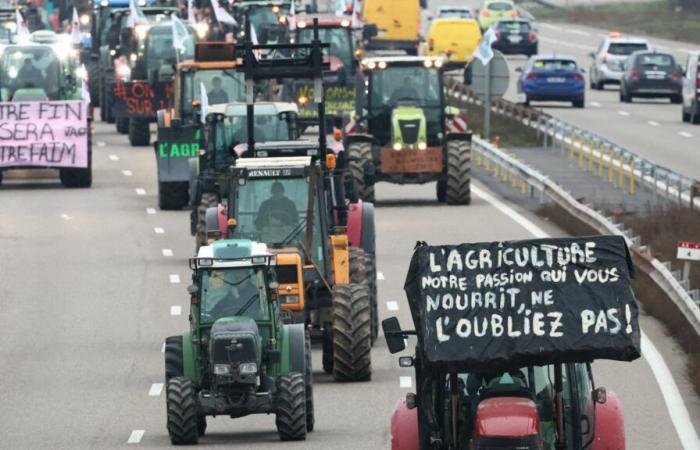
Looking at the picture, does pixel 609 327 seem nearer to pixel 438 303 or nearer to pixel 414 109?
pixel 438 303

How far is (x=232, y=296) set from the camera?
20703mm

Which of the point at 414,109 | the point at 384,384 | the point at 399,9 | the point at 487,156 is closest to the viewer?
the point at 384,384

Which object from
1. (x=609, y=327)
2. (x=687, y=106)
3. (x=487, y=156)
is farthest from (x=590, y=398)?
(x=687, y=106)

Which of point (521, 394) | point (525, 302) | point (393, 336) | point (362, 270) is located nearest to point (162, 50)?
point (362, 270)

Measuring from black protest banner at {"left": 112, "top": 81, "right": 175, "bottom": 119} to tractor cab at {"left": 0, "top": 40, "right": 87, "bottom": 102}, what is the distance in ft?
16.1

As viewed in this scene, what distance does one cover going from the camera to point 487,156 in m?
44.8

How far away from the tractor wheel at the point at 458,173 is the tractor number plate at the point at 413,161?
28cm

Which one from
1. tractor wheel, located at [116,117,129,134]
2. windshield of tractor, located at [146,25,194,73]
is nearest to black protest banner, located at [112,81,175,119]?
windshield of tractor, located at [146,25,194,73]

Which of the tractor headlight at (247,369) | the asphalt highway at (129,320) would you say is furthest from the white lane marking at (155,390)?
the tractor headlight at (247,369)

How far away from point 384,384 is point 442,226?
13.6 meters

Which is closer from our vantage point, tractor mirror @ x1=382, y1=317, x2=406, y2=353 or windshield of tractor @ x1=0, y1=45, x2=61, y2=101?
tractor mirror @ x1=382, y1=317, x2=406, y2=353

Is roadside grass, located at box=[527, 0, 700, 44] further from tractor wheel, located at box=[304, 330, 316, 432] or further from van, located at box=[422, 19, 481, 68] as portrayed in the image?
tractor wheel, located at box=[304, 330, 316, 432]

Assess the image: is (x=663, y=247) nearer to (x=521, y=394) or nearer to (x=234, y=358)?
(x=234, y=358)

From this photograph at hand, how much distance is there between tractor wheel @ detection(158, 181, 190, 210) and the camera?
132ft
